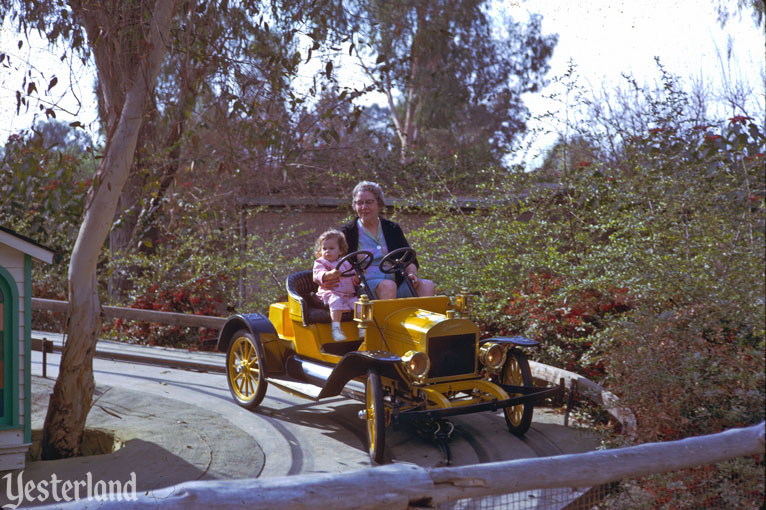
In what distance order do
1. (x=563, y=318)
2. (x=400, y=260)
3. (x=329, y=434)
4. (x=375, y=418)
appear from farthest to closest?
(x=563, y=318), (x=400, y=260), (x=329, y=434), (x=375, y=418)

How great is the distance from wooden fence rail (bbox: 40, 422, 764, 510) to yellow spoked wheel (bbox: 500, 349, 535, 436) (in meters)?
2.64

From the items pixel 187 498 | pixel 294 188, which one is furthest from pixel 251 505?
pixel 294 188

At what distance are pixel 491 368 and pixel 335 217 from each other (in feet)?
23.6

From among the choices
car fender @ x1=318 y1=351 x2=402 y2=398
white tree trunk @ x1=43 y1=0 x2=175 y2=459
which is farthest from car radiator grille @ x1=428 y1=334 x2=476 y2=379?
white tree trunk @ x1=43 y1=0 x2=175 y2=459

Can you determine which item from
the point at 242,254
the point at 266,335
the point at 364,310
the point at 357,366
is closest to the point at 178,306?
the point at 242,254

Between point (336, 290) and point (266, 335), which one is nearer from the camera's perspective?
point (336, 290)

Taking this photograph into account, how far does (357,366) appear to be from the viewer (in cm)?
532

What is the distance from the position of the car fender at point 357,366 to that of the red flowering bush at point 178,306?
5791 mm

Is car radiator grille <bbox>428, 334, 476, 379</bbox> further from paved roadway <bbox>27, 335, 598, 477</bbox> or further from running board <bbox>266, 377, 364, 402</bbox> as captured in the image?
running board <bbox>266, 377, 364, 402</bbox>

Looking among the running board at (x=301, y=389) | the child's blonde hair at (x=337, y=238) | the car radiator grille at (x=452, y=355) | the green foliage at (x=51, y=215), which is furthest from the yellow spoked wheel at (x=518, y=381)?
the green foliage at (x=51, y=215)

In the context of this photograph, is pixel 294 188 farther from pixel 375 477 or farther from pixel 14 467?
pixel 375 477

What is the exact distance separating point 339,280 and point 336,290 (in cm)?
10

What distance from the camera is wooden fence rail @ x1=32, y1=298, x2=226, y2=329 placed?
9309 millimetres

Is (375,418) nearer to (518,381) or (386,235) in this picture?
(518,381)
